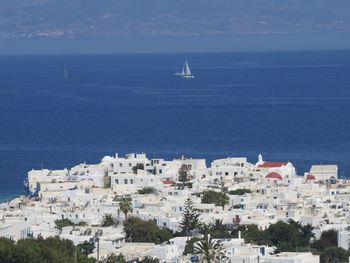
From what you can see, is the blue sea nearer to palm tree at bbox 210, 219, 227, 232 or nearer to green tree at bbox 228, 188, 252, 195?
green tree at bbox 228, 188, 252, 195

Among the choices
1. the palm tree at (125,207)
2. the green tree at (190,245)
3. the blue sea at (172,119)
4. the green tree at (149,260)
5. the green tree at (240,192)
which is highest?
the blue sea at (172,119)

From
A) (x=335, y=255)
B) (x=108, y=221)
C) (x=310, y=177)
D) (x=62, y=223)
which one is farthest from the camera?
(x=310, y=177)

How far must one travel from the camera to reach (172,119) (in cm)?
10406

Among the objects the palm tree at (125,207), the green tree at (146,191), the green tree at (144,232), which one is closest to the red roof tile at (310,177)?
the green tree at (146,191)

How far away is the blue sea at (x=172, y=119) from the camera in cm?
7706

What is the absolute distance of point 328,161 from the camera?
71.7 metres

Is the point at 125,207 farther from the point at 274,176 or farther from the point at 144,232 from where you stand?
the point at 274,176

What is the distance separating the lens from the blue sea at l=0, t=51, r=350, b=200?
253 ft

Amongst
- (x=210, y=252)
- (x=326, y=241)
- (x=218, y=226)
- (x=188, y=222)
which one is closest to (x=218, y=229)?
(x=218, y=226)

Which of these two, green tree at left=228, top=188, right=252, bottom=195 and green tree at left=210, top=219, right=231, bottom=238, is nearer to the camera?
green tree at left=210, top=219, right=231, bottom=238

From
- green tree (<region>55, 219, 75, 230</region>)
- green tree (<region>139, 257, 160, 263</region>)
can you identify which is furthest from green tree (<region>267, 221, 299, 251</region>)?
green tree (<region>55, 219, 75, 230</region>)

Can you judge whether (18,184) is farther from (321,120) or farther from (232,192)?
(321,120)

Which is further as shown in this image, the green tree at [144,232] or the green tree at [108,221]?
the green tree at [108,221]

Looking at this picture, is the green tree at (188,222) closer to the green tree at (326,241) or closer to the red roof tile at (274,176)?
the green tree at (326,241)
